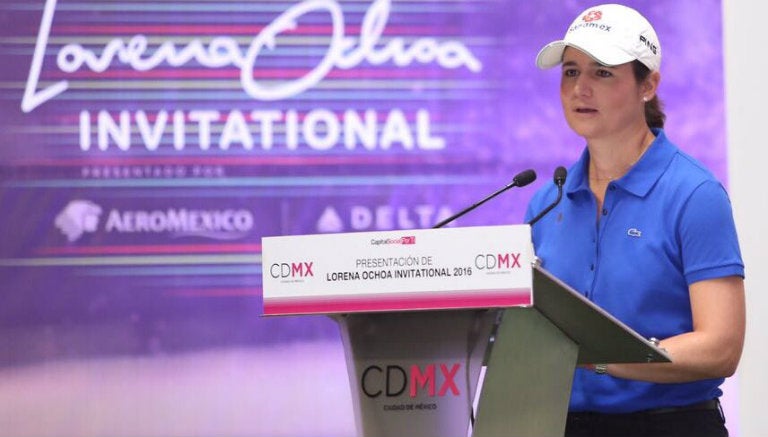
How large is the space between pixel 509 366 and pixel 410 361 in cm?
16

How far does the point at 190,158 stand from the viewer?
391cm

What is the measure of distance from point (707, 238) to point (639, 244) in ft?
0.43

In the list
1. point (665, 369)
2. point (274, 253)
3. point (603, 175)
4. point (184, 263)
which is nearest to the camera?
point (274, 253)

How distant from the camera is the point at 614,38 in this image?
220 centimetres

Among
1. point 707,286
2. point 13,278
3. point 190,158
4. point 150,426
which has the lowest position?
point 150,426

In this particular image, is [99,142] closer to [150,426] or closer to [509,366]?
[150,426]

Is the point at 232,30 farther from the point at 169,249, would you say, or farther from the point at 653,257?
the point at 653,257

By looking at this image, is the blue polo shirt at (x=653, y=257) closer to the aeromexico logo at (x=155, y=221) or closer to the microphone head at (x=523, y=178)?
the microphone head at (x=523, y=178)

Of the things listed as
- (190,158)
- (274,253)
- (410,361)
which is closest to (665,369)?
(410,361)

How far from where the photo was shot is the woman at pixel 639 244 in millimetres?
2016

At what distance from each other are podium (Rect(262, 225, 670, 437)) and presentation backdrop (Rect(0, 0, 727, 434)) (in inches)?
84.3

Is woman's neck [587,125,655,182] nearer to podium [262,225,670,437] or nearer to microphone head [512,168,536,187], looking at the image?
microphone head [512,168,536,187]

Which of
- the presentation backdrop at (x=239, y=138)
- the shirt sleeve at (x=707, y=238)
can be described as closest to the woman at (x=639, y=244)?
the shirt sleeve at (x=707, y=238)

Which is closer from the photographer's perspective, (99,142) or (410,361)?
(410,361)
